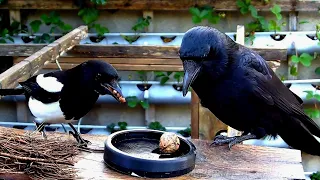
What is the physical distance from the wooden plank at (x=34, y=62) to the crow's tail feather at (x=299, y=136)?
119cm

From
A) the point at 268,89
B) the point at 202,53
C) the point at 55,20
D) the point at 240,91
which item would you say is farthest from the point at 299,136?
the point at 55,20

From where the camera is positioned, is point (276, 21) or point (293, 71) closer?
point (293, 71)

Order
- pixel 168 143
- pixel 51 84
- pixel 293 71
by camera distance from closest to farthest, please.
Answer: pixel 168 143, pixel 51 84, pixel 293 71

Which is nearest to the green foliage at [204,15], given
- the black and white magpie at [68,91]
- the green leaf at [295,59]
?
the green leaf at [295,59]

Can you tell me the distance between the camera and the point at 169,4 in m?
4.11

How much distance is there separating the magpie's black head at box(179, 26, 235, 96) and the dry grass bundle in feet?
1.49

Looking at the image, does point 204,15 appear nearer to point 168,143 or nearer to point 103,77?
point 103,77

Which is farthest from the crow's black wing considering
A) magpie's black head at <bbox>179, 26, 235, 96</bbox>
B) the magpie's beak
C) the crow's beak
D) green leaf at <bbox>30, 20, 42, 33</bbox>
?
green leaf at <bbox>30, 20, 42, 33</bbox>

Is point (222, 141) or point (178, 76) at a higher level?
point (222, 141)

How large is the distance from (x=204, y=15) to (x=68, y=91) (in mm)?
1876

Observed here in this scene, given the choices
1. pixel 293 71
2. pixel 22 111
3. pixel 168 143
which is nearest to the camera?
pixel 168 143

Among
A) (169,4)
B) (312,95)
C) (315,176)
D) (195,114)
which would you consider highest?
(169,4)

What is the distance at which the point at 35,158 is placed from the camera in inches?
63.9

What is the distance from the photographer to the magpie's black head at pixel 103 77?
2.16m
